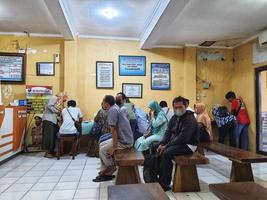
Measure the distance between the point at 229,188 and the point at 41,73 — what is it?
5.57 metres

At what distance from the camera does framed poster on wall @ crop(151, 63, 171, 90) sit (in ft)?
22.4

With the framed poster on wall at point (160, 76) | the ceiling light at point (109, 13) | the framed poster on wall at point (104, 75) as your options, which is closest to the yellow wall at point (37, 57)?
the framed poster on wall at point (104, 75)

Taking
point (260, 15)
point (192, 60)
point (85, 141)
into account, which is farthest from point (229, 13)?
point (85, 141)

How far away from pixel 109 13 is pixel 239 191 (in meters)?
4.15

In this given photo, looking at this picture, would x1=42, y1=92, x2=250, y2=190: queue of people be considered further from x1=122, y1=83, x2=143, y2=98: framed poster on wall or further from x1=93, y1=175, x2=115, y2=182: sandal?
x1=122, y1=83, x2=143, y2=98: framed poster on wall

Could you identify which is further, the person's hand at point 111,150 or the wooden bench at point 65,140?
the wooden bench at point 65,140

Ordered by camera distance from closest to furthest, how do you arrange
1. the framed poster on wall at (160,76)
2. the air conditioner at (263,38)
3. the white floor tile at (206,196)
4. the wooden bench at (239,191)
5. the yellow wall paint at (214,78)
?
the wooden bench at (239,191), the white floor tile at (206,196), the air conditioner at (263,38), the framed poster on wall at (160,76), the yellow wall paint at (214,78)

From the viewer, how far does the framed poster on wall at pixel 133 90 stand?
21.9ft

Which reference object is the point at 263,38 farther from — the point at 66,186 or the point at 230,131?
the point at 66,186

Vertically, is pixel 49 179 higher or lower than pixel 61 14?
lower

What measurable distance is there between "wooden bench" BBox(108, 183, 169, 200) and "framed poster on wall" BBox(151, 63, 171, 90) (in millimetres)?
5027

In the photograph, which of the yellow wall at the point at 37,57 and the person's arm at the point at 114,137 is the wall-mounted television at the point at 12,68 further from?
the person's arm at the point at 114,137

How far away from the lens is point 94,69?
21.6ft

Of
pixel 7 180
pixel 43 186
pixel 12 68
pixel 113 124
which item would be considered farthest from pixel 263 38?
pixel 12 68
